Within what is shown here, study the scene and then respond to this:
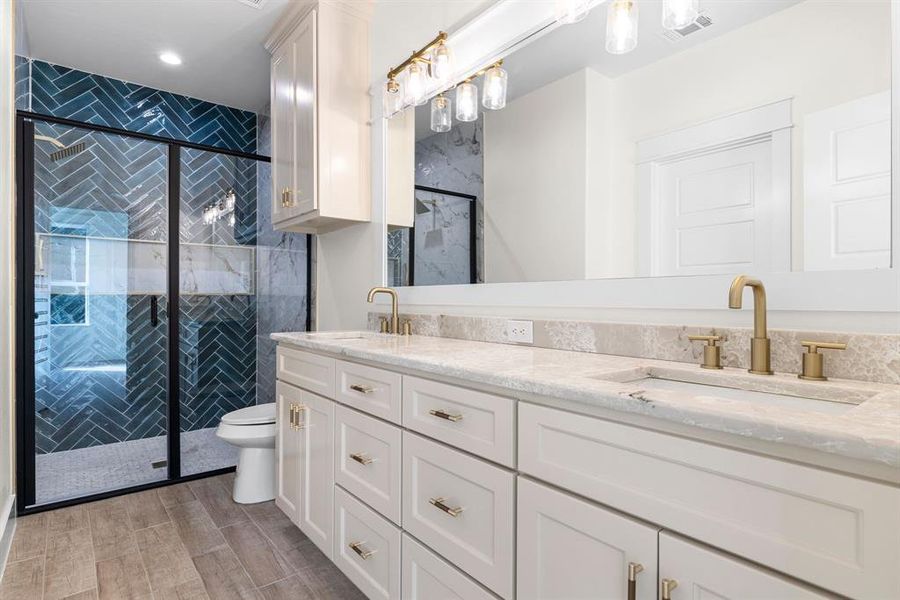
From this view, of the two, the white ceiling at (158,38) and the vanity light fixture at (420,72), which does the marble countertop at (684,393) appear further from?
the white ceiling at (158,38)

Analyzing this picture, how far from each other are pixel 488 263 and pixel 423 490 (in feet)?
2.99

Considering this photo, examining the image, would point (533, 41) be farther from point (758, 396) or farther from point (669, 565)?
point (669, 565)

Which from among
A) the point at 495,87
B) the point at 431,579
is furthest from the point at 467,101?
the point at 431,579

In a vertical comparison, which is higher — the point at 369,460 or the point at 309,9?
the point at 309,9

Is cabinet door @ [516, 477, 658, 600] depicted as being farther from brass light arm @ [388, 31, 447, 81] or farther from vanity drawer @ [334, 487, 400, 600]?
brass light arm @ [388, 31, 447, 81]

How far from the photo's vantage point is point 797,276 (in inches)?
42.6

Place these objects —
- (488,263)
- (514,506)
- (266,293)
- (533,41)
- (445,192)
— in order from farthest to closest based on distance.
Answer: (266,293) → (445,192) → (488,263) → (533,41) → (514,506)

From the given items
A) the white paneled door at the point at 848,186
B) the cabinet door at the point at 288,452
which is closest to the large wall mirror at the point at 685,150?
the white paneled door at the point at 848,186

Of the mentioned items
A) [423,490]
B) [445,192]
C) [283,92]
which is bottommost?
[423,490]

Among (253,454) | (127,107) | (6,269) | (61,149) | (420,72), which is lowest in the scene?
(253,454)

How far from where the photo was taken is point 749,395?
3.36 ft

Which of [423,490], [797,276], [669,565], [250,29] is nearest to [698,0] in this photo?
[797,276]

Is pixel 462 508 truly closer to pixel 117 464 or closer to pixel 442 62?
pixel 442 62

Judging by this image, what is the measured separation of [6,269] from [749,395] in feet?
9.32
